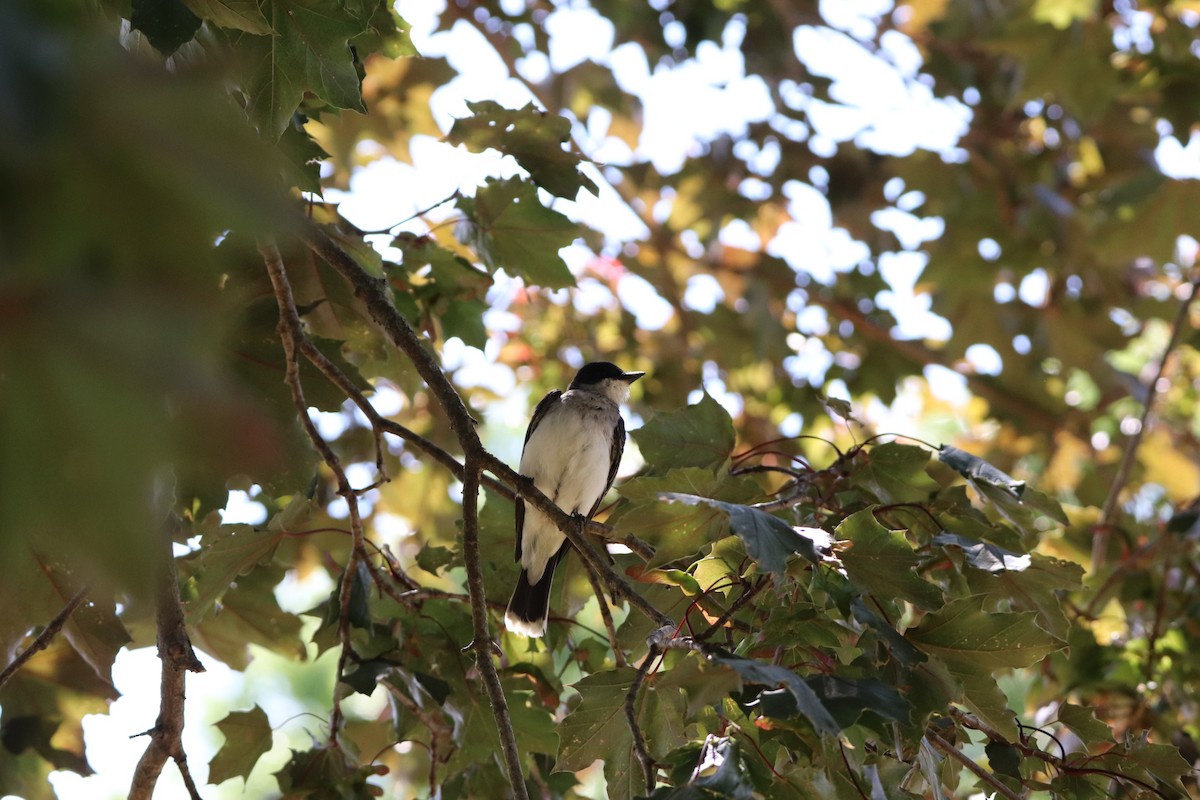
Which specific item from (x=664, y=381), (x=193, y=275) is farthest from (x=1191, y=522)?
(x=193, y=275)

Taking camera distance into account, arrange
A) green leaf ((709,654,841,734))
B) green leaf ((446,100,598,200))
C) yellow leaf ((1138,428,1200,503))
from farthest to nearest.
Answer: yellow leaf ((1138,428,1200,503))
green leaf ((446,100,598,200))
green leaf ((709,654,841,734))

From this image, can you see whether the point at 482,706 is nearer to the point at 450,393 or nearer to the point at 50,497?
the point at 450,393

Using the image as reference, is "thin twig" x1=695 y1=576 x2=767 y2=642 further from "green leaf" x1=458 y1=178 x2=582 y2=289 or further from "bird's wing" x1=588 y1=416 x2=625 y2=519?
"bird's wing" x1=588 y1=416 x2=625 y2=519

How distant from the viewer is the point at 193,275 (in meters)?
0.68

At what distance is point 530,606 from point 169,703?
1912mm

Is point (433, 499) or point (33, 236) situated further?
point (433, 499)

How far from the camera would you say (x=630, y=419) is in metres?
6.53

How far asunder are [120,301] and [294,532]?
255 cm

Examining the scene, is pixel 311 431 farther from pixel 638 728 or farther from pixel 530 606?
pixel 530 606

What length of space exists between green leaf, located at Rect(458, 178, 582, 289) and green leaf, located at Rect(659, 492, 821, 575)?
173cm

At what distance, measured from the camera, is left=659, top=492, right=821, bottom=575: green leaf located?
196 cm

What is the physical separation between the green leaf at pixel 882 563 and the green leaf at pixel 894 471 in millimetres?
650

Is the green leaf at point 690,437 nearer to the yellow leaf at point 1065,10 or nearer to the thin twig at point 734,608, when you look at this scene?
the thin twig at point 734,608

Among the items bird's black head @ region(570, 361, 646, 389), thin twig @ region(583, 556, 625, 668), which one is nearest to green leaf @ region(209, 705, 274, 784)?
thin twig @ region(583, 556, 625, 668)
